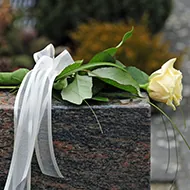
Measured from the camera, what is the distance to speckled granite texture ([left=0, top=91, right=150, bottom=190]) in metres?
1.73

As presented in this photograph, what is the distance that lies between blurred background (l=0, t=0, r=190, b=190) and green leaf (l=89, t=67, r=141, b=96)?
69.2 inches

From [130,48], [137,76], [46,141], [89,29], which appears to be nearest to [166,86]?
[137,76]

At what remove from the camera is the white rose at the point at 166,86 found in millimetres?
1770

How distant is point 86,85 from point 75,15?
4.13 metres

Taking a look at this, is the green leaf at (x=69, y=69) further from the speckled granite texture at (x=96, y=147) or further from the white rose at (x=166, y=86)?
the white rose at (x=166, y=86)

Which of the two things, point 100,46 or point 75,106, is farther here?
point 100,46

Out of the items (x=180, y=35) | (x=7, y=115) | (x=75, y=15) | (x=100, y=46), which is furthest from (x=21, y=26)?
(x=7, y=115)

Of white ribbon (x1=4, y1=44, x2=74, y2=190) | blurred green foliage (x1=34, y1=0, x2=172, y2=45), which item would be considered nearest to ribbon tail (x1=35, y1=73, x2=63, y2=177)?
white ribbon (x1=4, y1=44, x2=74, y2=190)

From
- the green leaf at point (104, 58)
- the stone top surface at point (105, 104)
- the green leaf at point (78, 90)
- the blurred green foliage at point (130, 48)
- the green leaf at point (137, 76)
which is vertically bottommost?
the stone top surface at point (105, 104)

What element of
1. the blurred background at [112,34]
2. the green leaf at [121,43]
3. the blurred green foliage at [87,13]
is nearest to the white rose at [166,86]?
the green leaf at [121,43]

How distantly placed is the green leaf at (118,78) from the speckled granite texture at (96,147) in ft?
0.17

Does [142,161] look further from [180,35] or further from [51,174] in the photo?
[180,35]

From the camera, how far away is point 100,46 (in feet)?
15.5

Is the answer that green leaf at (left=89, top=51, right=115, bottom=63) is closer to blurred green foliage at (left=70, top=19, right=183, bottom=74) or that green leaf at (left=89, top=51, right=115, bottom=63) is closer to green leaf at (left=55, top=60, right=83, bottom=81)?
green leaf at (left=55, top=60, right=83, bottom=81)
